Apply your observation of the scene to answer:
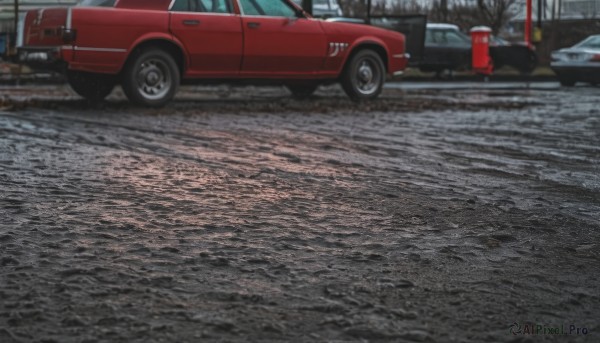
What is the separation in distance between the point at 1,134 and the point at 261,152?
2.25 m

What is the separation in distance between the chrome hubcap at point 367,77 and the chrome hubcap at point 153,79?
289 centimetres

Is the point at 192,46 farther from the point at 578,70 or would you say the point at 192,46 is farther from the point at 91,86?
the point at 578,70

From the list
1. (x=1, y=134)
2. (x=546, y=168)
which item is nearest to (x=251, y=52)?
(x=1, y=134)

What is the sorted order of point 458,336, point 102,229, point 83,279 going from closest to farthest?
1. point 458,336
2. point 83,279
3. point 102,229

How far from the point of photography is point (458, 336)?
222cm

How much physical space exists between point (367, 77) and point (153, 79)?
3198 millimetres

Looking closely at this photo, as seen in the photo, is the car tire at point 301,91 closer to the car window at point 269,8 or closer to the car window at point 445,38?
the car window at point 269,8

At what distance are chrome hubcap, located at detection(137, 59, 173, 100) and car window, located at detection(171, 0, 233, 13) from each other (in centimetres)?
70

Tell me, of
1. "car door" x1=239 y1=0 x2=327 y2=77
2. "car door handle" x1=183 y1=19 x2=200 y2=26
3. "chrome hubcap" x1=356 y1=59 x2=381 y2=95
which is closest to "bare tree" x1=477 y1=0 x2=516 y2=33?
"chrome hubcap" x1=356 y1=59 x2=381 y2=95

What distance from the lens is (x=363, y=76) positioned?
12070 millimetres

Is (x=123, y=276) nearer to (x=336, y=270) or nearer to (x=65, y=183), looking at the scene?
(x=336, y=270)

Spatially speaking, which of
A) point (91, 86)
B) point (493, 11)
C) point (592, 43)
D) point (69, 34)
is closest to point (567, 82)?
point (592, 43)

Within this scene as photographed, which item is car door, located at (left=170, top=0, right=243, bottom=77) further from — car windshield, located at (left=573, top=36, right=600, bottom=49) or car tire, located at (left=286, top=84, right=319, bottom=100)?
car windshield, located at (left=573, top=36, right=600, bottom=49)

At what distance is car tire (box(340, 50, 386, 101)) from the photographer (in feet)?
39.1
